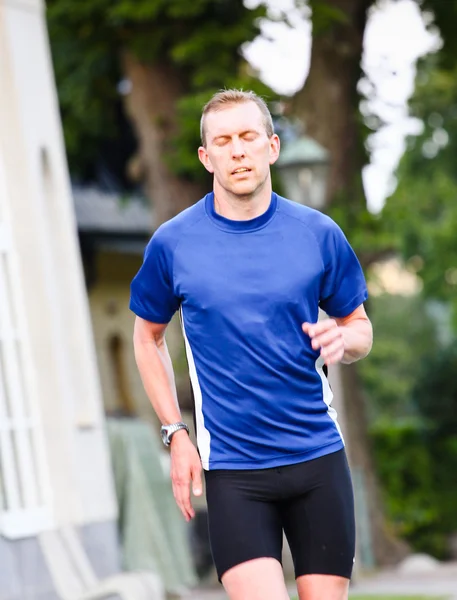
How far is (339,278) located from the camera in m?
4.56

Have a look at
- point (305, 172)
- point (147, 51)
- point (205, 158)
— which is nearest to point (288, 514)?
point (205, 158)

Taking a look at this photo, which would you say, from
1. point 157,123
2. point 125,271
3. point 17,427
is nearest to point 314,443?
point 17,427

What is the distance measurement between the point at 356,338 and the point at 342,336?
0.13m

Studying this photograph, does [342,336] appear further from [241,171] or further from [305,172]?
[305,172]

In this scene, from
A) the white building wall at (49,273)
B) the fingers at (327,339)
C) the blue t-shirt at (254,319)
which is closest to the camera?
the fingers at (327,339)

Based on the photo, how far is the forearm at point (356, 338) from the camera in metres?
4.46

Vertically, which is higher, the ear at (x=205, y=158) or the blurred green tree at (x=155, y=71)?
the blurred green tree at (x=155, y=71)

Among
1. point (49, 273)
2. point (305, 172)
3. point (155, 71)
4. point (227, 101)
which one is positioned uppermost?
point (155, 71)

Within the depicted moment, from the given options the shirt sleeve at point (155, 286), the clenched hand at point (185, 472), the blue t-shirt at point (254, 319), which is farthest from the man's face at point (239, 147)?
the clenched hand at point (185, 472)

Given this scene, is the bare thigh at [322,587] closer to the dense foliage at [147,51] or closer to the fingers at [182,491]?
the fingers at [182,491]

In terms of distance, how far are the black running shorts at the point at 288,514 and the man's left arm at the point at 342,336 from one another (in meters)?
0.32

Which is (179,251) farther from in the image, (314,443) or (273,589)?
(273,589)

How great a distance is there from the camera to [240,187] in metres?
4.46

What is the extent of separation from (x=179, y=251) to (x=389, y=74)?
14.8 meters
